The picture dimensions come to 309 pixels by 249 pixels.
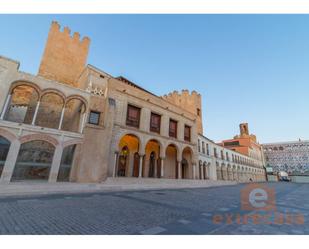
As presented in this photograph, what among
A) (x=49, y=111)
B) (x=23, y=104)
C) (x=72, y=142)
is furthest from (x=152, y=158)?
A: (x=23, y=104)

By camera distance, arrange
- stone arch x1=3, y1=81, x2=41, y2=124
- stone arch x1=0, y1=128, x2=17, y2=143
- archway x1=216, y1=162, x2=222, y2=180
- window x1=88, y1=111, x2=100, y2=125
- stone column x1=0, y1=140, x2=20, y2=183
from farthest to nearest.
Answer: archway x1=216, y1=162, x2=222, y2=180, stone arch x1=3, y1=81, x2=41, y2=124, window x1=88, y1=111, x2=100, y2=125, stone arch x1=0, y1=128, x2=17, y2=143, stone column x1=0, y1=140, x2=20, y2=183

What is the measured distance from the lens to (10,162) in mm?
9891

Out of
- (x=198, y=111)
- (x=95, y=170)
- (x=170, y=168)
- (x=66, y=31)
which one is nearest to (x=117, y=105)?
(x=95, y=170)

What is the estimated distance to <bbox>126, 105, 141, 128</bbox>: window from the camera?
16.1 metres

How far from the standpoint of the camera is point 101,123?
13484 millimetres

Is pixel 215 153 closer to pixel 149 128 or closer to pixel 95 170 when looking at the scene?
pixel 149 128

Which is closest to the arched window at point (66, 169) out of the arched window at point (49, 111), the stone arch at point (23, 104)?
the arched window at point (49, 111)

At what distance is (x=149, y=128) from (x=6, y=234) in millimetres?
14593

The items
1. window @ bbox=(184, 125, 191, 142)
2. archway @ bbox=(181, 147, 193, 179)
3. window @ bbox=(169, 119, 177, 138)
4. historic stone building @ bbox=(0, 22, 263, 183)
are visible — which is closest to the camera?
historic stone building @ bbox=(0, 22, 263, 183)

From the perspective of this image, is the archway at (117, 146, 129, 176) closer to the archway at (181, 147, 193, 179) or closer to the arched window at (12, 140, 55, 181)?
the arched window at (12, 140, 55, 181)

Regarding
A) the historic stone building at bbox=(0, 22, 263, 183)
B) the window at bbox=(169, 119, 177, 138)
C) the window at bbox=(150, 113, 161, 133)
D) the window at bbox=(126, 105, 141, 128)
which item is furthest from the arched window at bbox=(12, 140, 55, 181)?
the window at bbox=(169, 119, 177, 138)

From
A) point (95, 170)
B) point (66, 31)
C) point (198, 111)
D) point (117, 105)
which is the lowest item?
point (95, 170)

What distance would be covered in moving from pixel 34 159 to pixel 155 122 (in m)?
12.1

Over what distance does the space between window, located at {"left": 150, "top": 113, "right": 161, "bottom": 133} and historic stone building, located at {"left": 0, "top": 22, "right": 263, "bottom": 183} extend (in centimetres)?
8
